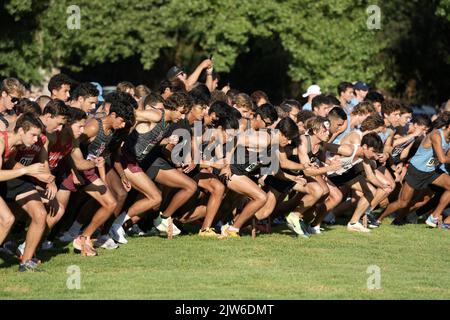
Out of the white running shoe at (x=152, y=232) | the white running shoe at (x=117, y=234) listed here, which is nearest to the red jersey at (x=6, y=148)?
the white running shoe at (x=117, y=234)

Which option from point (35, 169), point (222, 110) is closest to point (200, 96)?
point (222, 110)

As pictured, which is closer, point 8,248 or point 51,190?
point 51,190

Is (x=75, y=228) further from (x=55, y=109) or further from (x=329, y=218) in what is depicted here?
(x=329, y=218)

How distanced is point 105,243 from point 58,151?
1648mm

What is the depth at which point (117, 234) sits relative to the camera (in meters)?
14.5

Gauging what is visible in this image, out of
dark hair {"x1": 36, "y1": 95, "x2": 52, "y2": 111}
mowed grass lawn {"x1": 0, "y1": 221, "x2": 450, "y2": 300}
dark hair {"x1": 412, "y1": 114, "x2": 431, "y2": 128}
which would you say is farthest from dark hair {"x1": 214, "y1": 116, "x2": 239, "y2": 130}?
dark hair {"x1": 412, "y1": 114, "x2": 431, "y2": 128}

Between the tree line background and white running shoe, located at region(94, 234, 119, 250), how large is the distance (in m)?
19.6

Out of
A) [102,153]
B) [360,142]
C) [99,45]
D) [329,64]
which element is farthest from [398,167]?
[99,45]

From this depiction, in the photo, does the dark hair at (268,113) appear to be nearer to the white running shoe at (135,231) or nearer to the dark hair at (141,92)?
the white running shoe at (135,231)

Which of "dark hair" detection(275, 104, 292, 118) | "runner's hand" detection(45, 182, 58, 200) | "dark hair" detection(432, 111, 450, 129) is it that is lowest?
"runner's hand" detection(45, 182, 58, 200)

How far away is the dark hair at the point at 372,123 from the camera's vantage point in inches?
623

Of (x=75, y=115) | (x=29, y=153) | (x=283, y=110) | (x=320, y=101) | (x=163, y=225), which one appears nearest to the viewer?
(x=29, y=153)

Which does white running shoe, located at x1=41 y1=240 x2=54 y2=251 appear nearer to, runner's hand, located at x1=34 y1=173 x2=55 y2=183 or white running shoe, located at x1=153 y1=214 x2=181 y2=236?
white running shoe, located at x1=153 y1=214 x2=181 y2=236

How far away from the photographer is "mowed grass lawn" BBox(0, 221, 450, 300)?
11.1 meters
